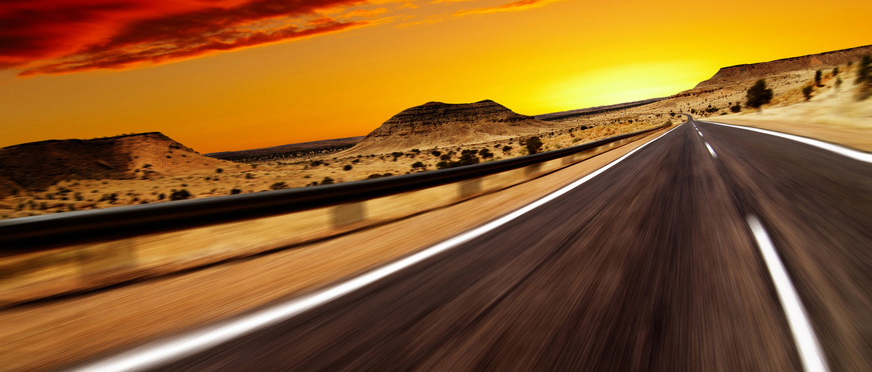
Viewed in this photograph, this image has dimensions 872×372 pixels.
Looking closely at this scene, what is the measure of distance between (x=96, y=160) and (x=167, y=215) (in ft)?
254

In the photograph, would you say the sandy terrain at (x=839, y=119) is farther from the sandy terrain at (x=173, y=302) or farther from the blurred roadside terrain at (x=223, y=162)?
the sandy terrain at (x=173, y=302)

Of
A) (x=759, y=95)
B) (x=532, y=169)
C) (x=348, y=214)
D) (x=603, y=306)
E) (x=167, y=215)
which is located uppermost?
(x=167, y=215)

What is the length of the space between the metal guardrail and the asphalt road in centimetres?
215

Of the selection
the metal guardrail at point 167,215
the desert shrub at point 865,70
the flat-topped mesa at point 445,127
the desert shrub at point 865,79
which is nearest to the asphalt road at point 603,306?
the metal guardrail at point 167,215

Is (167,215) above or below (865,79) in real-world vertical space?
above

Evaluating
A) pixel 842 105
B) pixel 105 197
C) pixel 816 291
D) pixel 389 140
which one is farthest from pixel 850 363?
pixel 389 140

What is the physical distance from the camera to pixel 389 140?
168 m

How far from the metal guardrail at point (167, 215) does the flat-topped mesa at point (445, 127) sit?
138172 mm

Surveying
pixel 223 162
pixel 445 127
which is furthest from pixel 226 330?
pixel 445 127

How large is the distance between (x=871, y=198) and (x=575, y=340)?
612cm

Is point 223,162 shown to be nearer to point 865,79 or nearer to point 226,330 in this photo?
point 226,330

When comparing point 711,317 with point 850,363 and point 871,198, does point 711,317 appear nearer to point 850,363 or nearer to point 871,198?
point 850,363

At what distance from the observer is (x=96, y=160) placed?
2520 inches

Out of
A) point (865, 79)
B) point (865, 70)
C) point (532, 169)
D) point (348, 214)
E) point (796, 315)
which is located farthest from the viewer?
point (865, 70)
